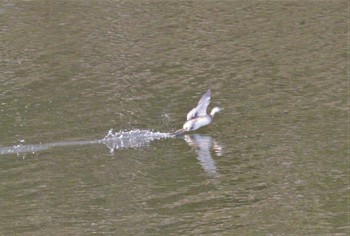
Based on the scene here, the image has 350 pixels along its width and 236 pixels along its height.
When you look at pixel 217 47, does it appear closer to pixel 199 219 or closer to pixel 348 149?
pixel 348 149

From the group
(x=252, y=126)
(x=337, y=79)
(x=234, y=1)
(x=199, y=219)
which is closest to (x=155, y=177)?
(x=199, y=219)

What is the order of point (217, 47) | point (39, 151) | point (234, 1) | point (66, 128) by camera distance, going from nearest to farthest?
point (39, 151), point (66, 128), point (217, 47), point (234, 1)

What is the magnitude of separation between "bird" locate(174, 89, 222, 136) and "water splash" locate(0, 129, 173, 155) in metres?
0.35

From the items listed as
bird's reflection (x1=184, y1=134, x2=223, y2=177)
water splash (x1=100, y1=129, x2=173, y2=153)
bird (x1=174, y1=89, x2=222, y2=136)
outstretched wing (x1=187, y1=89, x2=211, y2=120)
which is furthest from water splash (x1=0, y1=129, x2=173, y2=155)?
outstretched wing (x1=187, y1=89, x2=211, y2=120)

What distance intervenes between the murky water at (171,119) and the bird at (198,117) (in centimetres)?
25

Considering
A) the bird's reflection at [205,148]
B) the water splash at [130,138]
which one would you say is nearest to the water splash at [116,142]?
the water splash at [130,138]

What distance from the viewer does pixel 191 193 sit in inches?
638

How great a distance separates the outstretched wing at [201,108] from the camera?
771 inches

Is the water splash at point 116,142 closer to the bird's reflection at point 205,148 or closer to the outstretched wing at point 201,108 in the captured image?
the bird's reflection at point 205,148

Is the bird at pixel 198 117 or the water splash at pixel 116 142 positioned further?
the bird at pixel 198 117

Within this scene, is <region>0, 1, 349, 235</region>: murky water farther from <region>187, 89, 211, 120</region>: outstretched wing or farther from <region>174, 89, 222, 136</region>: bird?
<region>187, 89, 211, 120</region>: outstretched wing

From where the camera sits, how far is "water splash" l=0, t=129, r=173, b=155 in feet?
59.3

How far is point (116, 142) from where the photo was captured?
18922 mm

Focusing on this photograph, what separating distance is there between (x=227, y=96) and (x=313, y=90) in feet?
6.29
